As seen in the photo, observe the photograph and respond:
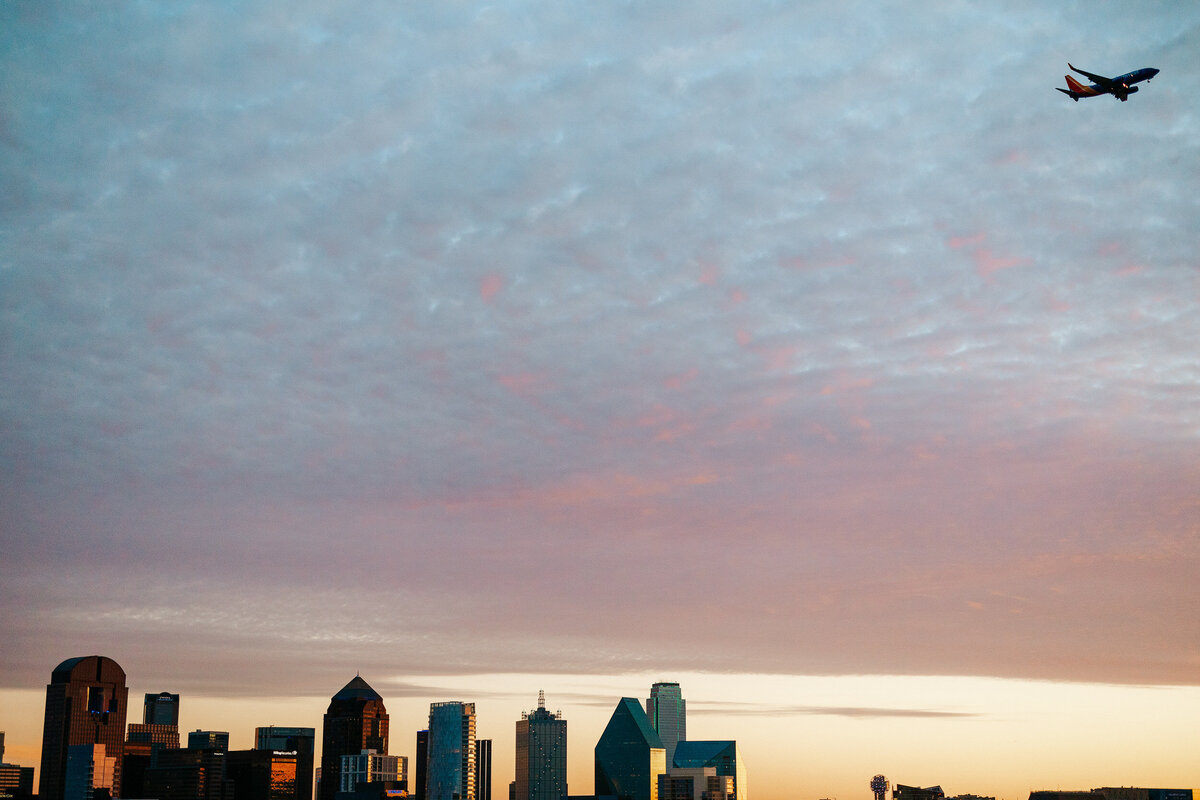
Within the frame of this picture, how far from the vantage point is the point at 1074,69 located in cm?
19325

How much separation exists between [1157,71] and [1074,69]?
1728 cm

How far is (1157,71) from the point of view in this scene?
19988 cm
